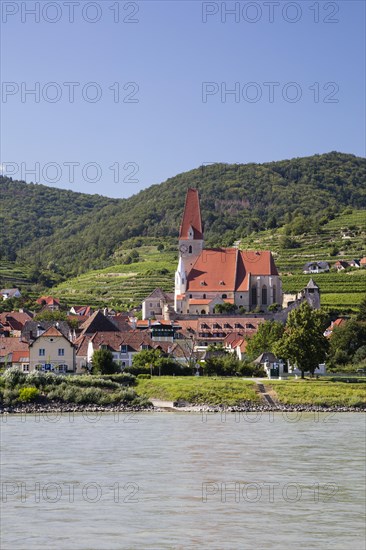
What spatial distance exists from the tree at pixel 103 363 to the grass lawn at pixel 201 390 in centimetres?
308

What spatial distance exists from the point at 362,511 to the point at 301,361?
3192 centimetres

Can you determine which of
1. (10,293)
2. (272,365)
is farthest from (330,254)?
(272,365)

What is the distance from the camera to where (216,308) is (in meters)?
79.1

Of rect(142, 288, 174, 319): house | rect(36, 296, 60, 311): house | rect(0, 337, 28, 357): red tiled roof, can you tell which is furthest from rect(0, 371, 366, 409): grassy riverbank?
rect(36, 296, 60, 311): house

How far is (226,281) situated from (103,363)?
3179cm

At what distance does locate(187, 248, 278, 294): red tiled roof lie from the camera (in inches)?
3228

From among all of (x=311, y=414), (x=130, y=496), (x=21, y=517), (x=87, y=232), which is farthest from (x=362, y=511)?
(x=87, y=232)

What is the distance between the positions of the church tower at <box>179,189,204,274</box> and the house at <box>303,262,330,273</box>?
13.6 m

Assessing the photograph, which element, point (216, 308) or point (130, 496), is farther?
point (216, 308)

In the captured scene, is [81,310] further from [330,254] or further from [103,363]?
[103,363]

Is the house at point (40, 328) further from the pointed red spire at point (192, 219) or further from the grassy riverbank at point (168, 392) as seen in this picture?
the pointed red spire at point (192, 219)

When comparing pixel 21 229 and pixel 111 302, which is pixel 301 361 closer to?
pixel 111 302

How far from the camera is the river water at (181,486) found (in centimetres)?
1720

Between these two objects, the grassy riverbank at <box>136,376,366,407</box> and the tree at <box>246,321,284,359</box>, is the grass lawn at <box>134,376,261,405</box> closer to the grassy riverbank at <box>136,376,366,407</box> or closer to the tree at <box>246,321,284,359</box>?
the grassy riverbank at <box>136,376,366,407</box>
